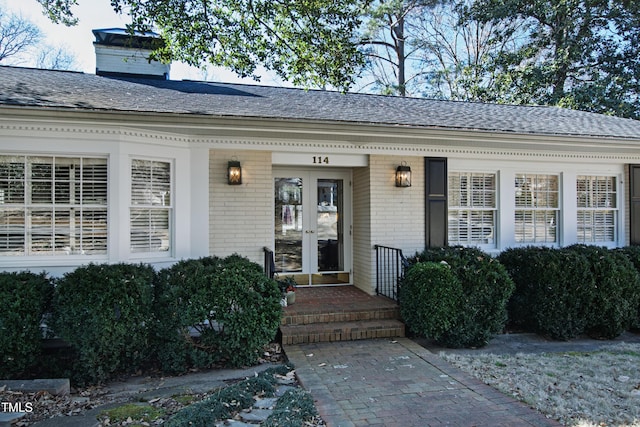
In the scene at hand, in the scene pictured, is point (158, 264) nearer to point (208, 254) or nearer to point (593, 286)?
point (208, 254)

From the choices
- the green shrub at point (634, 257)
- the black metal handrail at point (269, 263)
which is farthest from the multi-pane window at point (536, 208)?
the black metal handrail at point (269, 263)

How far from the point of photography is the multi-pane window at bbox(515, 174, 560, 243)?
8.20 m

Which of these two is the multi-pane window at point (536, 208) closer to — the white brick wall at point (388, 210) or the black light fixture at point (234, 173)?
the white brick wall at point (388, 210)

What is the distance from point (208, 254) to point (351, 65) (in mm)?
4557

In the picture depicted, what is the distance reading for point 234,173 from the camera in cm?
676

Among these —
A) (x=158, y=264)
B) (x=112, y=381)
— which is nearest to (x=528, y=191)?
(x=158, y=264)

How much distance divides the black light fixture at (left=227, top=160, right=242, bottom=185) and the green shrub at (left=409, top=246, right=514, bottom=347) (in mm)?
3532

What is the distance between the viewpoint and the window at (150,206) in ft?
20.3

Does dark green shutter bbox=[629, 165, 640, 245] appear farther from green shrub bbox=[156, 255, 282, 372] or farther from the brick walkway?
green shrub bbox=[156, 255, 282, 372]

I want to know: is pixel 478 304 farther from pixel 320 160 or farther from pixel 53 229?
pixel 53 229

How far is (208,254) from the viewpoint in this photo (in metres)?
6.78

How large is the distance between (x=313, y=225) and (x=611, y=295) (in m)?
5.01

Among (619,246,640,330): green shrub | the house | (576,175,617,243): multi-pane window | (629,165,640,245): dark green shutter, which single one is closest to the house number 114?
the house

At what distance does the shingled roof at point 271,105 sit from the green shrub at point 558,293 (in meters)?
2.27
